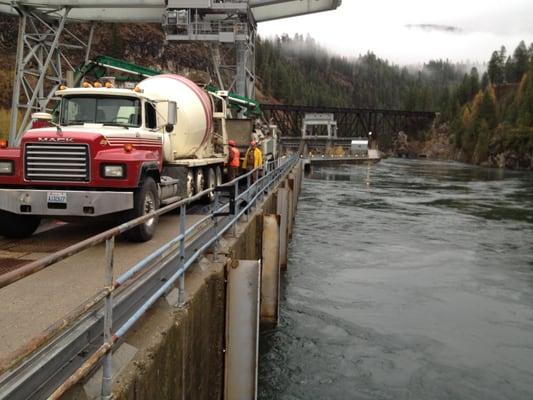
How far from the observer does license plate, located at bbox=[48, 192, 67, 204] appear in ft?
27.8

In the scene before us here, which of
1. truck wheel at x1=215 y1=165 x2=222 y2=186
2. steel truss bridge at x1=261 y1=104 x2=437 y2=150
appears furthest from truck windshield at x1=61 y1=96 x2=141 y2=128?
steel truss bridge at x1=261 y1=104 x2=437 y2=150

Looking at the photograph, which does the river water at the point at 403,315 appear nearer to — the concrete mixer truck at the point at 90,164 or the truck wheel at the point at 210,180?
the truck wheel at the point at 210,180

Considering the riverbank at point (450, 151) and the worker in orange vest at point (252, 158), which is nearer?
the worker in orange vest at point (252, 158)

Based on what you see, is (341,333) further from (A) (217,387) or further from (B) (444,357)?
(A) (217,387)

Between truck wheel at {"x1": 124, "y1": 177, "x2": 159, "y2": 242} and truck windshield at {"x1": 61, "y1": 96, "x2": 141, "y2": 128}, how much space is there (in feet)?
5.04

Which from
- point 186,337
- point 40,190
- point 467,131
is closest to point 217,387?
point 186,337

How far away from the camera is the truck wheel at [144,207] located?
8.77 m

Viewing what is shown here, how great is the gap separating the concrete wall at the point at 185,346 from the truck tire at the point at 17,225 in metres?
3.38

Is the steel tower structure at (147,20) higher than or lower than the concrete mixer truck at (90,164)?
higher

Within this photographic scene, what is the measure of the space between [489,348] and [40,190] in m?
9.82

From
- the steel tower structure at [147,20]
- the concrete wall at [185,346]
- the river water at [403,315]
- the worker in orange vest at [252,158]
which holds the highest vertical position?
the steel tower structure at [147,20]

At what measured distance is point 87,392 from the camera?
3834 millimetres

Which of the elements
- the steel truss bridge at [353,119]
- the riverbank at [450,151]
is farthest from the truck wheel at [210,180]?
the steel truss bridge at [353,119]

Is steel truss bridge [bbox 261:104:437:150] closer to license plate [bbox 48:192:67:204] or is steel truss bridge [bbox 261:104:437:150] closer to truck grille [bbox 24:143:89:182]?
truck grille [bbox 24:143:89:182]
